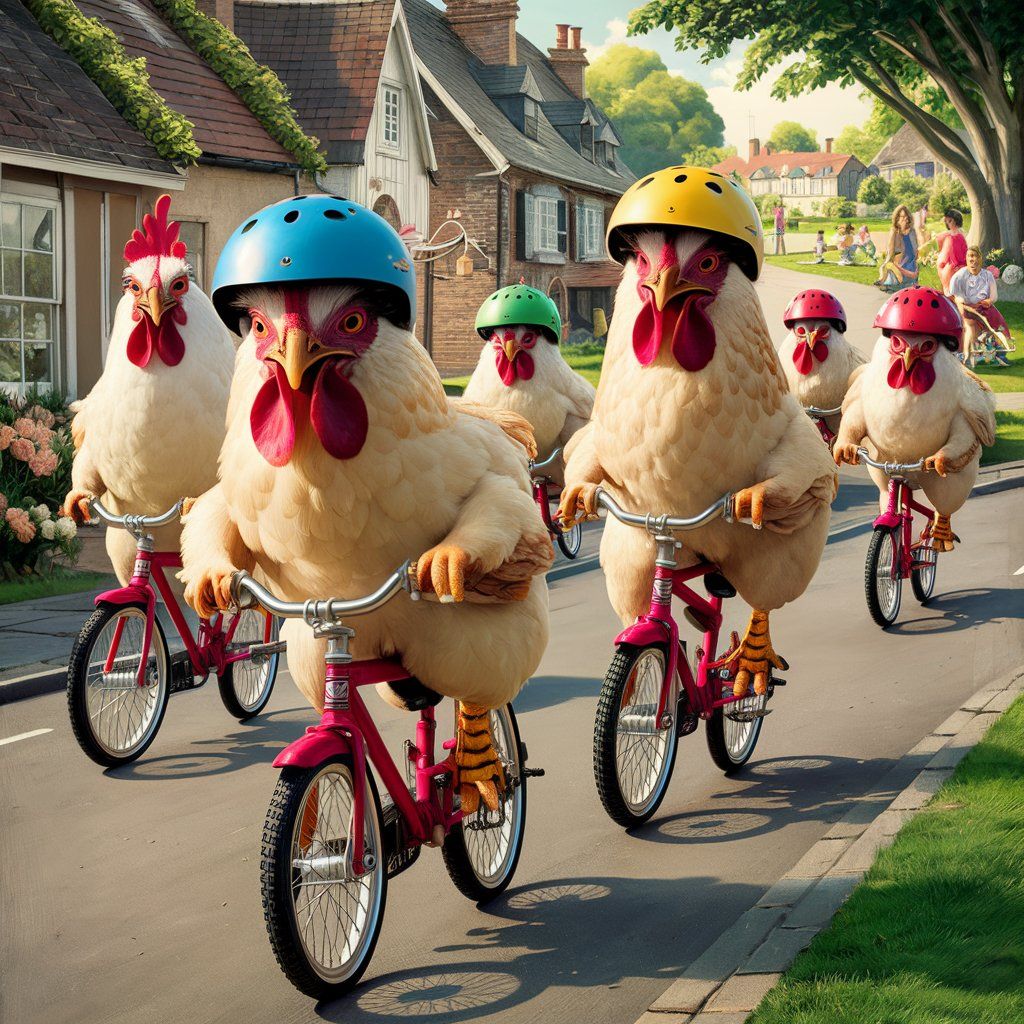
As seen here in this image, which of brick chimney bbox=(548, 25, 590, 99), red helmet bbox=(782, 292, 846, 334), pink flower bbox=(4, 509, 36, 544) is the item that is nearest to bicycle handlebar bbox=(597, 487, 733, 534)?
pink flower bbox=(4, 509, 36, 544)

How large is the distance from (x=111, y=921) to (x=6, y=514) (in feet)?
22.8

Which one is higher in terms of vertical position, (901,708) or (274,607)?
(274,607)

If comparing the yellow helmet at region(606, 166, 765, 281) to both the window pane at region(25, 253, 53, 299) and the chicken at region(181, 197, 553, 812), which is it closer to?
the chicken at region(181, 197, 553, 812)

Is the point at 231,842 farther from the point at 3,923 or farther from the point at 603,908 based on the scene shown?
the point at 603,908

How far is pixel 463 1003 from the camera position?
4258 millimetres

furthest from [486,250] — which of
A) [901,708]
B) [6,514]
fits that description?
[901,708]

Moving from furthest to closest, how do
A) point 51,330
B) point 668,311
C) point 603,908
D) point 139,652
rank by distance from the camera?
point 51,330
point 139,652
point 668,311
point 603,908

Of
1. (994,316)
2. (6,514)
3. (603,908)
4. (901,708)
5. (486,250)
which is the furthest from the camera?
(486,250)

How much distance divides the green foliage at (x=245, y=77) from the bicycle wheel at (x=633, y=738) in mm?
14847

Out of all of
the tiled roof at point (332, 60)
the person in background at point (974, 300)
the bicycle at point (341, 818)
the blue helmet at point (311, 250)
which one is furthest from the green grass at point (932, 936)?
the tiled roof at point (332, 60)

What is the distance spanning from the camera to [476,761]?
462 cm

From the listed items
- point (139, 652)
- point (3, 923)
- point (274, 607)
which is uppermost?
point (274, 607)

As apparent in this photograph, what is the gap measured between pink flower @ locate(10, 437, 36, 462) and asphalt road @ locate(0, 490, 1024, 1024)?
3.72 metres

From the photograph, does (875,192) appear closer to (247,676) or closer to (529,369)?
(529,369)
